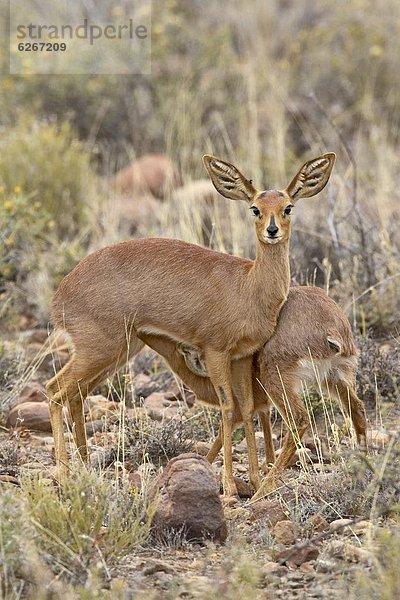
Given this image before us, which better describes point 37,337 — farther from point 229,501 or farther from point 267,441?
point 229,501

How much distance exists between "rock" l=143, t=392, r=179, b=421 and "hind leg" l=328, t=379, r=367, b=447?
124cm

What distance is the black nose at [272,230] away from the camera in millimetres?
6085

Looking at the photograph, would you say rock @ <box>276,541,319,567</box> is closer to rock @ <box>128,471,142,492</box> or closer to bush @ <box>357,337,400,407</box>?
rock @ <box>128,471,142,492</box>

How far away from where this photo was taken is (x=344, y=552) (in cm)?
483

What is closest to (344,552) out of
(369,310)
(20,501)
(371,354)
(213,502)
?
(213,502)

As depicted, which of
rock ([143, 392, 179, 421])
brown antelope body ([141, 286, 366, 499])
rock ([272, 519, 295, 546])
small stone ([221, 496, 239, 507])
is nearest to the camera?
rock ([272, 519, 295, 546])

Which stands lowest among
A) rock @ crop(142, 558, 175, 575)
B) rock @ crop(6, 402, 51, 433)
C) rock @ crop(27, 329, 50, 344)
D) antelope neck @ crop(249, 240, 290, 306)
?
rock @ crop(142, 558, 175, 575)

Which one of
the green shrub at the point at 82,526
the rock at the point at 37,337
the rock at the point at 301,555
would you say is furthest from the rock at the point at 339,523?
the rock at the point at 37,337

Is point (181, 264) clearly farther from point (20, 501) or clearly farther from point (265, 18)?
point (265, 18)

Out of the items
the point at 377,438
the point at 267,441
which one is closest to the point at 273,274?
the point at 267,441

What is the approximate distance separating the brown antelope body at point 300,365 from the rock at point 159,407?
913mm

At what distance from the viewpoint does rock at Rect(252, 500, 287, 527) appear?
5449mm

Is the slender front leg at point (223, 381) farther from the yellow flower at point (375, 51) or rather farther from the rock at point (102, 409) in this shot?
the yellow flower at point (375, 51)

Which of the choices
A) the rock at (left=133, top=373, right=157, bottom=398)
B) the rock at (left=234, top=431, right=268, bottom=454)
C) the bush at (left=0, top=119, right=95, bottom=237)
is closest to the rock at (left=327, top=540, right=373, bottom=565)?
the rock at (left=234, top=431, right=268, bottom=454)
